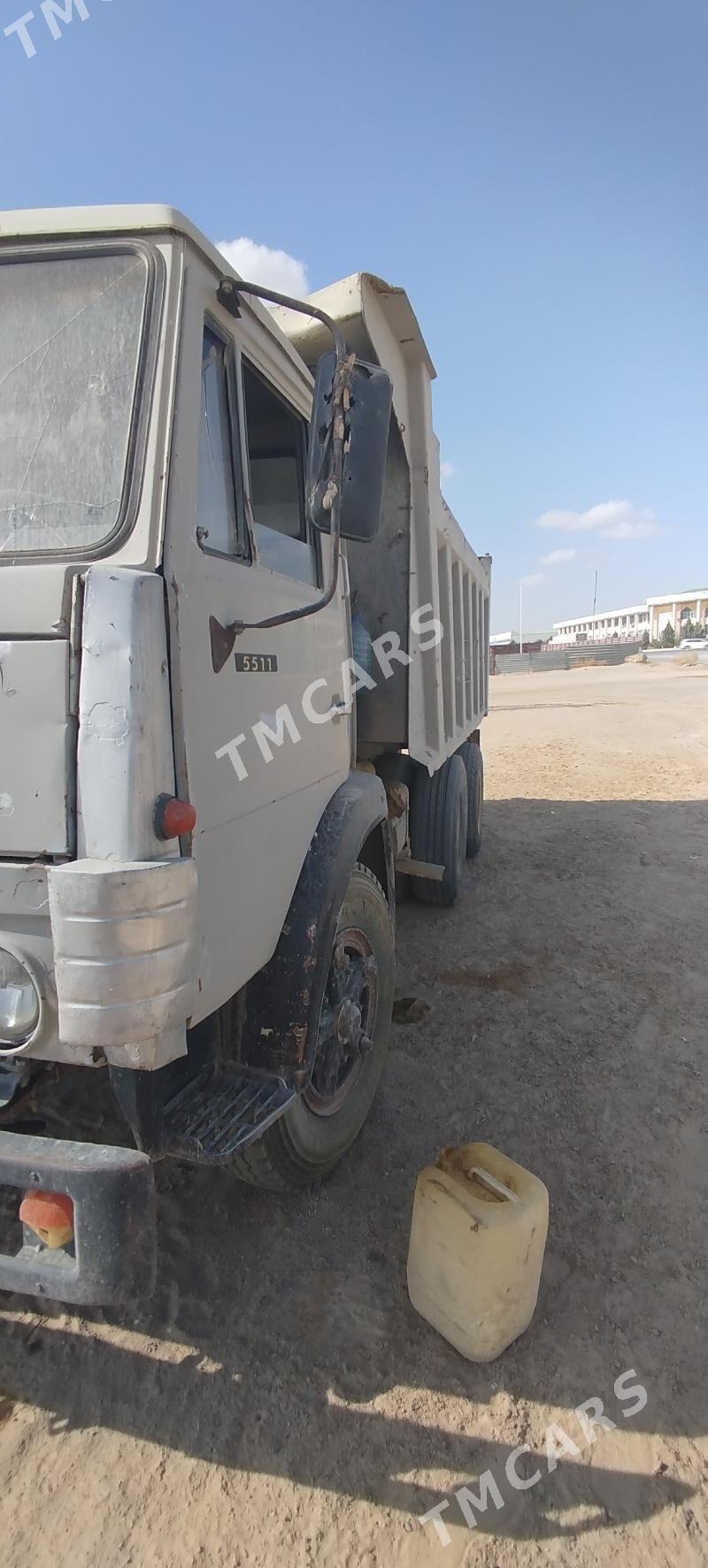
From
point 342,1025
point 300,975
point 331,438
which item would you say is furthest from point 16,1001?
point 331,438

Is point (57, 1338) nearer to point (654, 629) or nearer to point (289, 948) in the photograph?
point (289, 948)

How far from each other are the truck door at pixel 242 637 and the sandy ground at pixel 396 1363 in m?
1.03

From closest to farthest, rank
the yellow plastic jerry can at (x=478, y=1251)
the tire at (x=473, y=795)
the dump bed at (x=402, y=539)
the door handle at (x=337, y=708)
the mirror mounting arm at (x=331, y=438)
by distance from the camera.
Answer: the mirror mounting arm at (x=331, y=438) → the yellow plastic jerry can at (x=478, y=1251) → the door handle at (x=337, y=708) → the dump bed at (x=402, y=539) → the tire at (x=473, y=795)

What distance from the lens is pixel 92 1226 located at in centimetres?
142

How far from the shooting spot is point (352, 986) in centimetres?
256

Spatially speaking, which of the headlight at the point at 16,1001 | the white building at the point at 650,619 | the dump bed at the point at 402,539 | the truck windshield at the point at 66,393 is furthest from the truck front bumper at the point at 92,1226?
the white building at the point at 650,619

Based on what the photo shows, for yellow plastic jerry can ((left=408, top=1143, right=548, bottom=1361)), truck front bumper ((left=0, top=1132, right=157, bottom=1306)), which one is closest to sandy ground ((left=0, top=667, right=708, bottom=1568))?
yellow plastic jerry can ((left=408, top=1143, right=548, bottom=1361))

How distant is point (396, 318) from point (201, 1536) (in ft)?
13.1

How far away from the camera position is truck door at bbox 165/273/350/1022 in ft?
5.40

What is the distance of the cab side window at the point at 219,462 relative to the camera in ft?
5.97

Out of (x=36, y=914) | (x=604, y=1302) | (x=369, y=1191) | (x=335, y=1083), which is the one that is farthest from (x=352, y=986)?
(x=36, y=914)

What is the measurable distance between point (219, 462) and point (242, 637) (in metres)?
0.43

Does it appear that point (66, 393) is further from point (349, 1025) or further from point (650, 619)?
point (650, 619)

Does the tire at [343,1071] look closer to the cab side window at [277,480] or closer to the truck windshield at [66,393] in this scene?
the cab side window at [277,480]
